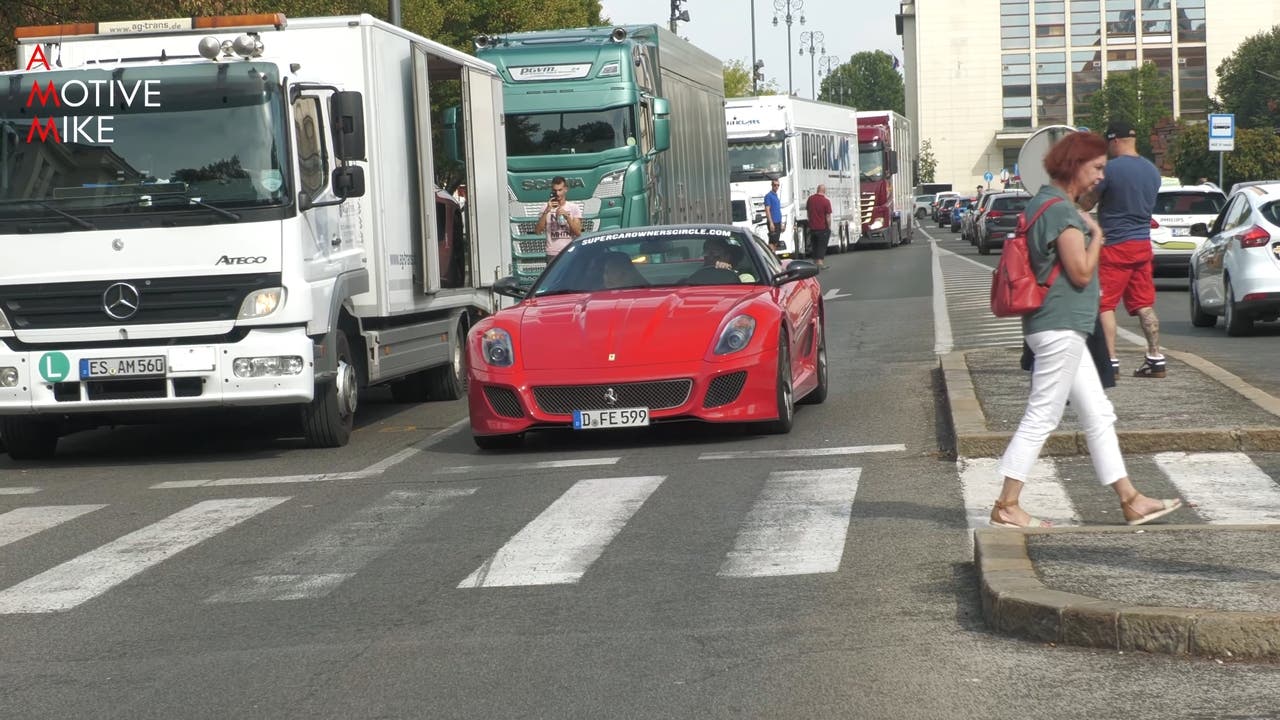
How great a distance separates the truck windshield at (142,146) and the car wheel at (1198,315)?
39.5 feet

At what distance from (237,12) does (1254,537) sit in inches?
757

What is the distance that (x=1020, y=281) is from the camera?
7.82 m

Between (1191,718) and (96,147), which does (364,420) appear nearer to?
(96,147)

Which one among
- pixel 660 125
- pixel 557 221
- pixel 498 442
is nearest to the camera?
pixel 498 442

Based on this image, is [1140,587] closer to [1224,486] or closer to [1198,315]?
[1224,486]

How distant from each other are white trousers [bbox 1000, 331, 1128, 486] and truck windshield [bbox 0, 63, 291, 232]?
5.79 meters

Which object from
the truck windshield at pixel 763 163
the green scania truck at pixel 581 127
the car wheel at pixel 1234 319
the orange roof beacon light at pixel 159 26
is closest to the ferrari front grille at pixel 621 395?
the orange roof beacon light at pixel 159 26

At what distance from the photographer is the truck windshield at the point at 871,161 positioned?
57250mm

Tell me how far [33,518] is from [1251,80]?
359 ft

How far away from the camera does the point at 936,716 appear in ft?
17.0

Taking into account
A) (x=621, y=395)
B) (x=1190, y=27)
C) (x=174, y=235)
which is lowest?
(x=621, y=395)

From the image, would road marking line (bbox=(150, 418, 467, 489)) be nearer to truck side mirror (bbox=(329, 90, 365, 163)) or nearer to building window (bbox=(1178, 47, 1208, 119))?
truck side mirror (bbox=(329, 90, 365, 163))

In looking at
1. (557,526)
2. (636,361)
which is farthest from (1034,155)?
(557,526)

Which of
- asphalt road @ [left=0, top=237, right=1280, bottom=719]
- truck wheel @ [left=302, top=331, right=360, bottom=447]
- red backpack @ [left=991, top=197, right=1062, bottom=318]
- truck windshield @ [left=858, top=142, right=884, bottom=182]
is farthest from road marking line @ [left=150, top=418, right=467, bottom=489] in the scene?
truck windshield @ [left=858, top=142, right=884, bottom=182]
